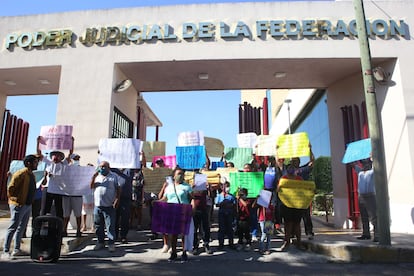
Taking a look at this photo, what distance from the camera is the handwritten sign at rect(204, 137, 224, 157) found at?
8.99 m

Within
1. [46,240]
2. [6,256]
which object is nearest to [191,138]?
[46,240]

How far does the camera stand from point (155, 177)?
303 inches

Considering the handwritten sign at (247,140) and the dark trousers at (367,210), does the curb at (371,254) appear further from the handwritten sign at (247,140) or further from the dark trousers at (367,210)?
the handwritten sign at (247,140)

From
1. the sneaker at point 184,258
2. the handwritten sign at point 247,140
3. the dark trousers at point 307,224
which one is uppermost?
the handwritten sign at point 247,140

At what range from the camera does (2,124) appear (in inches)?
513

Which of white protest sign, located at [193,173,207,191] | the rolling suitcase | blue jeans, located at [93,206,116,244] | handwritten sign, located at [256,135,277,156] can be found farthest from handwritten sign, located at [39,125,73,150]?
handwritten sign, located at [256,135,277,156]

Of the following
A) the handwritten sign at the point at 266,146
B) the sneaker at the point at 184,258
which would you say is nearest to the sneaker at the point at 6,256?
the sneaker at the point at 184,258

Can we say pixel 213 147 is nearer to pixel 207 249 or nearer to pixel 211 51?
pixel 211 51

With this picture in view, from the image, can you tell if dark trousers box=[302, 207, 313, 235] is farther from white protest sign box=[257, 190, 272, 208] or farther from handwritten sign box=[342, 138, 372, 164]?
handwritten sign box=[342, 138, 372, 164]

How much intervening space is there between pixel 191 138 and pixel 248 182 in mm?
2075

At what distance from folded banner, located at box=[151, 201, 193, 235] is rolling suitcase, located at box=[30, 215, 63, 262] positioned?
1.60m

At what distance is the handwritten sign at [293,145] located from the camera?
7.60 metres

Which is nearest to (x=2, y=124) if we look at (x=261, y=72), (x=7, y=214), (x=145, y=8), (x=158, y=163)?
(x=7, y=214)

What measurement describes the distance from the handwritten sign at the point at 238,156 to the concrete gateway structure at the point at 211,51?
2.67m
